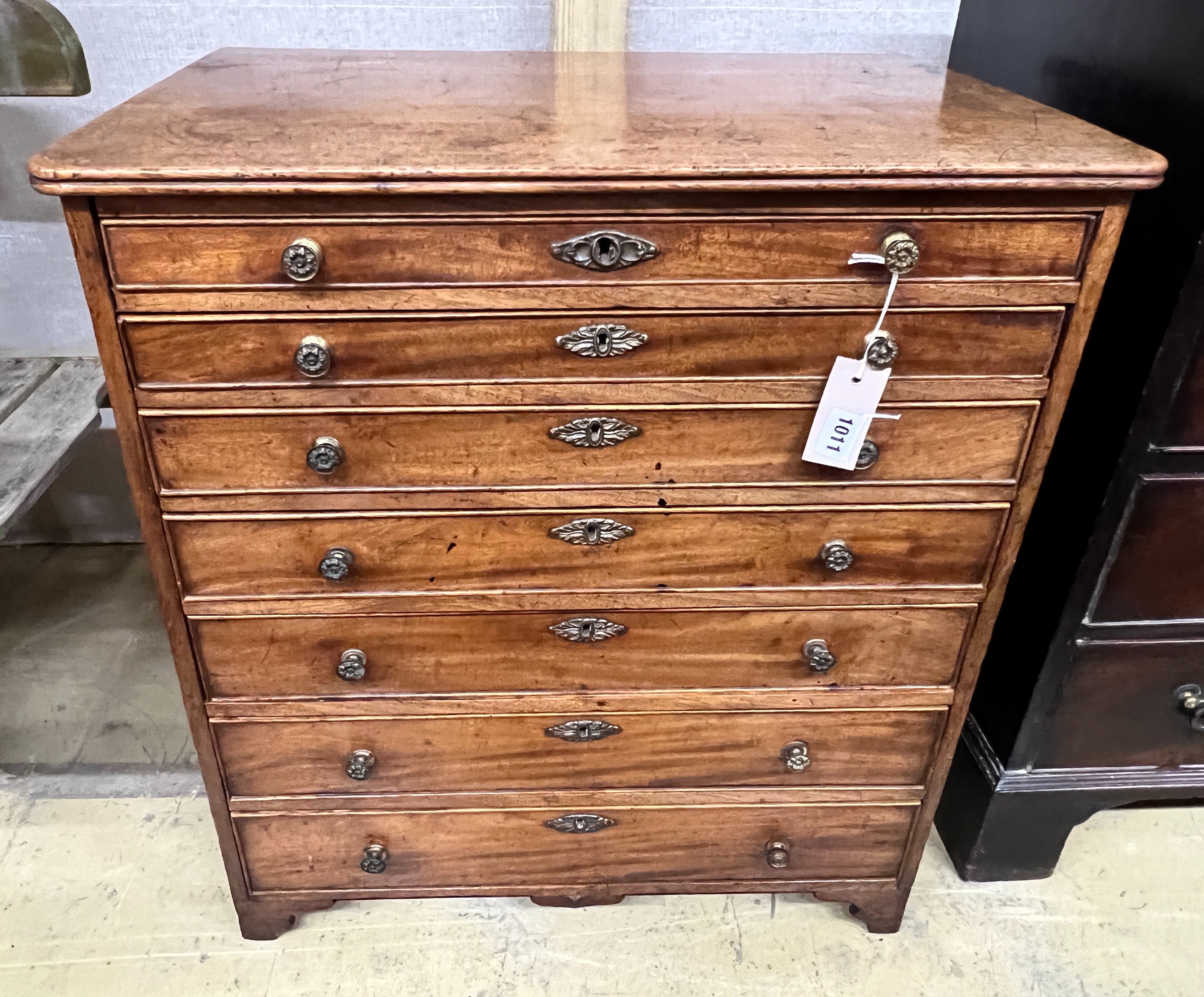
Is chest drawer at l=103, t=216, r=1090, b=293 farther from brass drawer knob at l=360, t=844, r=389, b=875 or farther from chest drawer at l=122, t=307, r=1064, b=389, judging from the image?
brass drawer knob at l=360, t=844, r=389, b=875

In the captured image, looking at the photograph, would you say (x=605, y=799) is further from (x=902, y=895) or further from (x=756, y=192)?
(x=756, y=192)

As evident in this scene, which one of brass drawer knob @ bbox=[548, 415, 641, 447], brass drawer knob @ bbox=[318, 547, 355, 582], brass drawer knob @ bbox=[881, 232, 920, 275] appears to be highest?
brass drawer knob @ bbox=[881, 232, 920, 275]

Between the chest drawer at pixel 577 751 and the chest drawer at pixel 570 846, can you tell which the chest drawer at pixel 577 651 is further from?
the chest drawer at pixel 570 846

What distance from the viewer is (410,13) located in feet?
5.41

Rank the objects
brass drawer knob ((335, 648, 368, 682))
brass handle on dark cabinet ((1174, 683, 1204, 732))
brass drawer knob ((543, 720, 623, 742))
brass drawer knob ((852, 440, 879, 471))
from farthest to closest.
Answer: brass handle on dark cabinet ((1174, 683, 1204, 732)) → brass drawer knob ((543, 720, 623, 742)) → brass drawer knob ((335, 648, 368, 682)) → brass drawer knob ((852, 440, 879, 471))

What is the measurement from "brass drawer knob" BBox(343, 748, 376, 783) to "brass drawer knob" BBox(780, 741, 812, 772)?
2.05 feet

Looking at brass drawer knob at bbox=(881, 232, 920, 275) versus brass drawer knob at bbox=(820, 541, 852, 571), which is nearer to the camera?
brass drawer knob at bbox=(881, 232, 920, 275)

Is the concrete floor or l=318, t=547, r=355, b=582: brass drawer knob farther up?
l=318, t=547, r=355, b=582: brass drawer knob

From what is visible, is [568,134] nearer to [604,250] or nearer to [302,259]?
[604,250]

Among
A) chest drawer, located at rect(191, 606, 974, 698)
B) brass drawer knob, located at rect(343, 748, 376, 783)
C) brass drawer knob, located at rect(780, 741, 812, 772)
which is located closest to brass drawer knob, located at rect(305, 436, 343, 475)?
chest drawer, located at rect(191, 606, 974, 698)

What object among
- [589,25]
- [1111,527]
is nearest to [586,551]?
[1111,527]

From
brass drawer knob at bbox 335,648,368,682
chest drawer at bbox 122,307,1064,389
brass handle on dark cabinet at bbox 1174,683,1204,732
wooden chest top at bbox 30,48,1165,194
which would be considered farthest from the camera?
brass handle on dark cabinet at bbox 1174,683,1204,732

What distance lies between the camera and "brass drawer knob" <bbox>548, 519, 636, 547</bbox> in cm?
118

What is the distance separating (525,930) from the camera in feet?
5.26
